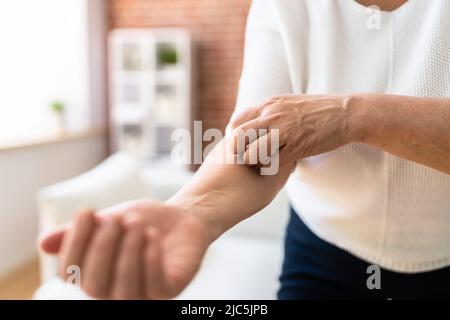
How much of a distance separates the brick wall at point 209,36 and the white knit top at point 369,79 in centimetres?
215

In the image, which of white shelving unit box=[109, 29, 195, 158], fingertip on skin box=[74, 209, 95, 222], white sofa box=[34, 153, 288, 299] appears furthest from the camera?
white shelving unit box=[109, 29, 195, 158]

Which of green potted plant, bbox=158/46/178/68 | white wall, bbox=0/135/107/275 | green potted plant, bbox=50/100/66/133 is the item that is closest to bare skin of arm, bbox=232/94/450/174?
white wall, bbox=0/135/107/275

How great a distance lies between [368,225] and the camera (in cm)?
58

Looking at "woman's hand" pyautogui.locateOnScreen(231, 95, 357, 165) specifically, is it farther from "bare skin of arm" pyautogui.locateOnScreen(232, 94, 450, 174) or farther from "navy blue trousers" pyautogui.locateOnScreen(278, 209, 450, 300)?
"navy blue trousers" pyautogui.locateOnScreen(278, 209, 450, 300)

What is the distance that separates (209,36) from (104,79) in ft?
2.50

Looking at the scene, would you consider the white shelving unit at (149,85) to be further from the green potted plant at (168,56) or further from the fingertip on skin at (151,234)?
the fingertip on skin at (151,234)

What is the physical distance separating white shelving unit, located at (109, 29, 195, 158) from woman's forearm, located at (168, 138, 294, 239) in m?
2.22

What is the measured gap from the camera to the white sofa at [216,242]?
1.05m

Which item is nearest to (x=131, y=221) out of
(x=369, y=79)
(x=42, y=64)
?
(x=369, y=79)

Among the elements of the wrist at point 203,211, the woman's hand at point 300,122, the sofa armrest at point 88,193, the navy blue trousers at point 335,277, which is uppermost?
the woman's hand at point 300,122

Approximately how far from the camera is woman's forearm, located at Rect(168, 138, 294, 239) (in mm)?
378

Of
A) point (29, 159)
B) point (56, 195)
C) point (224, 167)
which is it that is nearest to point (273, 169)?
point (224, 167)

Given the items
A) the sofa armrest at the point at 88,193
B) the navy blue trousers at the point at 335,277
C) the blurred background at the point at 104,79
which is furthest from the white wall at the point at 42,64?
the navy blue trousers at the point at 335,277
